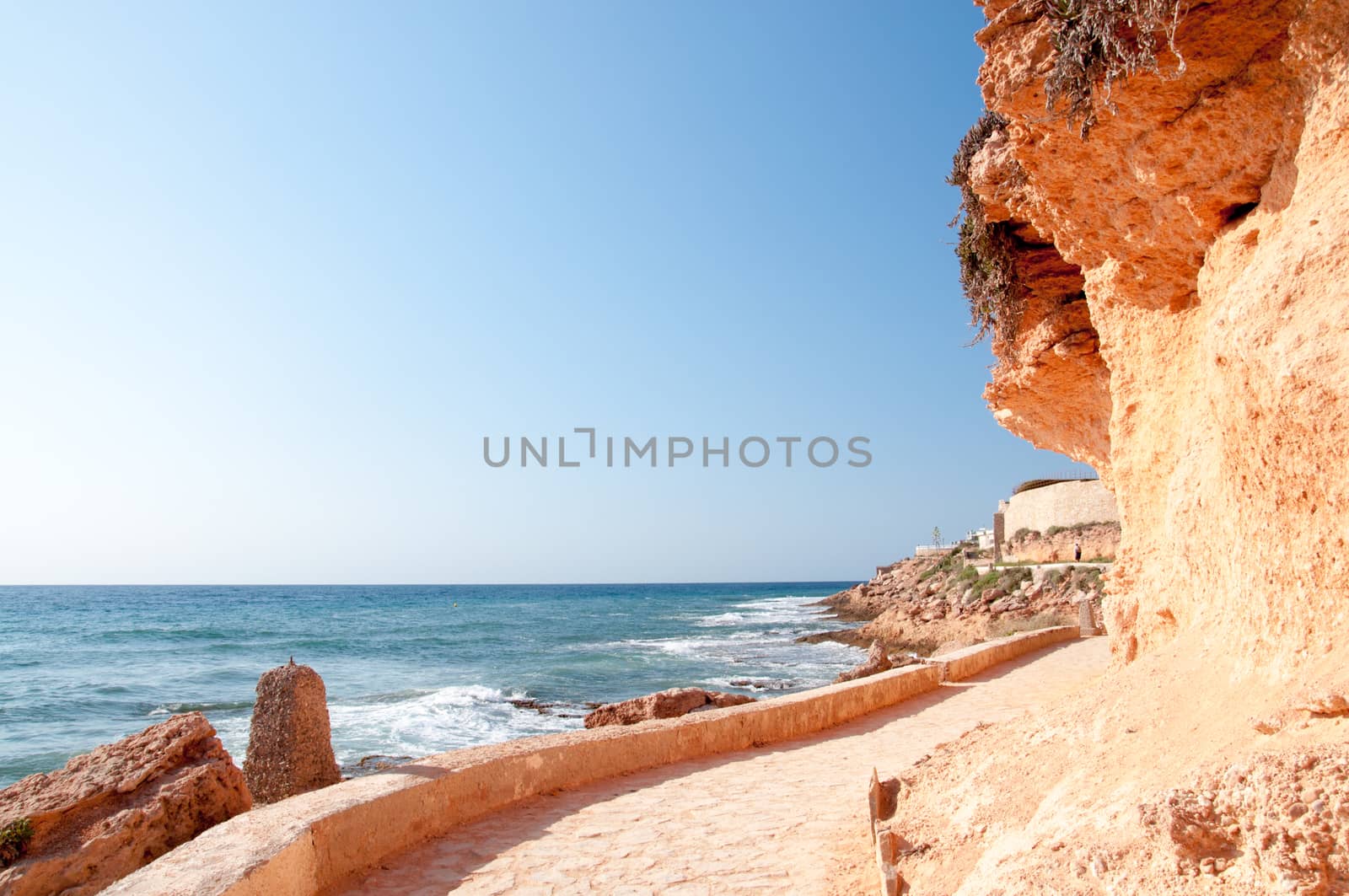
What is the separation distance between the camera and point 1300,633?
2574 mm

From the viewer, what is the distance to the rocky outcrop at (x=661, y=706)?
8.80 meters

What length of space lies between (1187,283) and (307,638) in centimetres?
3995

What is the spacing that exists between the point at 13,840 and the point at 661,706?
583 centimetres

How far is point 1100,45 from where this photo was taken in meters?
3.76

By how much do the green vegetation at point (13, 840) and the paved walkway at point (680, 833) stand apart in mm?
1628

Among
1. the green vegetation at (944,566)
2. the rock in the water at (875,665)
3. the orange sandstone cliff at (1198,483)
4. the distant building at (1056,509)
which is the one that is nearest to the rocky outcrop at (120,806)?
the orange sandstone cliff at (1198,483)

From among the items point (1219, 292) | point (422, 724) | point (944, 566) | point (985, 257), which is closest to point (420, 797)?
point (1219, 292)

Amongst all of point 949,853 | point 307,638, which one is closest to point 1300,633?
point 949,853

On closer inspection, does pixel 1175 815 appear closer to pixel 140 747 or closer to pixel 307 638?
pixel 140 747

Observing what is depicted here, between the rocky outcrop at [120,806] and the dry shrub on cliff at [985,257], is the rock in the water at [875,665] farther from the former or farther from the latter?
the rocky outcrop at [120,806]

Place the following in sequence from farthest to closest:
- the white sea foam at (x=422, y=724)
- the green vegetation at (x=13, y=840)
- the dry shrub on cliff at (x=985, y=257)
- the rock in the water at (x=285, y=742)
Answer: the white sea foam at (x=422, y=724) < the dry shrub on cliff at (x=985, y=257) < the rock in the water at (x=285, y=742) < the green vegetation at (x=13, y=840)

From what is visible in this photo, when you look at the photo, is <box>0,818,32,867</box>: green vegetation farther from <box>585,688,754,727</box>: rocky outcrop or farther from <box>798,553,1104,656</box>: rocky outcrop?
<box>798,553,1104,656</box>: rocky outcrop

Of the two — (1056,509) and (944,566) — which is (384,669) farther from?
(944,566)

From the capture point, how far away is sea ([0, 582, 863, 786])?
15992mm
